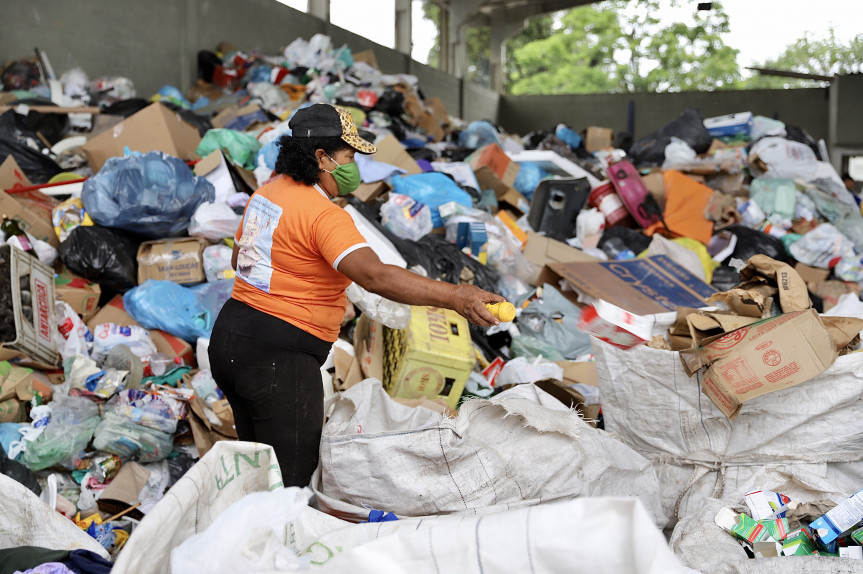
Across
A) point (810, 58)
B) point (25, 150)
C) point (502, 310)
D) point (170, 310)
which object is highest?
point (502, 310)

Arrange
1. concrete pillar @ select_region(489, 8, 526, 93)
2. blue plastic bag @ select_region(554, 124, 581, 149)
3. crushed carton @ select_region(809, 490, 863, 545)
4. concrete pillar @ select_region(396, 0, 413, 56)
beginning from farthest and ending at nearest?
1. concrete pillar @ select_region(489, 8, 526, 93)
2. concrete pillar @ select_region(396, 0, 413, 56)
3. blue plastic bag @ select_region(554, 124, 581, 149)
4. crushed carton @ select_region(809, 490, 863, 545)

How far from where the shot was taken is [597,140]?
352 inches

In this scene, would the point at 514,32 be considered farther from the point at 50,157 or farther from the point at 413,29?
the point at 50,157

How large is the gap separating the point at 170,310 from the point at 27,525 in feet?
7.18

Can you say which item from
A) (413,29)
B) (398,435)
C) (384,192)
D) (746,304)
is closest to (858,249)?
(384,192)

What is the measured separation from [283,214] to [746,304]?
1.38 meters

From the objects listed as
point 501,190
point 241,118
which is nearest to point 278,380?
point 501,190

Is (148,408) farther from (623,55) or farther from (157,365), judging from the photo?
(623,55)

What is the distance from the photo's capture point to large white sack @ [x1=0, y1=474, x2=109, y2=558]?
1.36 metres

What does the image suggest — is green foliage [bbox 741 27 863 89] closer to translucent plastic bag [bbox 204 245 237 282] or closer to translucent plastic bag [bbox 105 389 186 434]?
translucent plastic bag [bbox 204 245 237 282]

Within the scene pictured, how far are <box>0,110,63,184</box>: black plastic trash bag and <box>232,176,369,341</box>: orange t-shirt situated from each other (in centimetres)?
344

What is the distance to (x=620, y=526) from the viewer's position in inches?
36.9

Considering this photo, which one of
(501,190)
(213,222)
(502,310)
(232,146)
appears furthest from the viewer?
(501,190)

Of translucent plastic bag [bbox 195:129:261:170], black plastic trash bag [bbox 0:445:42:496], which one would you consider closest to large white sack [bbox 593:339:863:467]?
black plastic trash bag [bbox 0:445:42:496]
